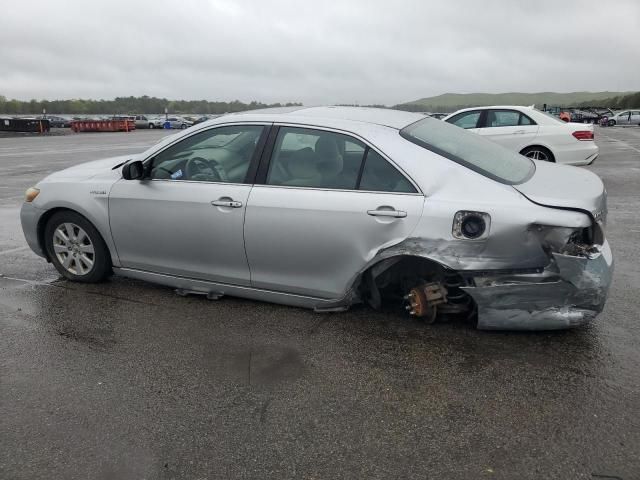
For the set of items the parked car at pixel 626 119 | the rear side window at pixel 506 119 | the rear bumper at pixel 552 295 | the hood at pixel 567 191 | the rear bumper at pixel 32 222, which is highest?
the parked car at pixel 626 119

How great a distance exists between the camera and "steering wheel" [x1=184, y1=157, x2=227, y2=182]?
13.4 feet

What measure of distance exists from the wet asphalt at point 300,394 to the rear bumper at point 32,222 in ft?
1.89

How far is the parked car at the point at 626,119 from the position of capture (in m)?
45.8

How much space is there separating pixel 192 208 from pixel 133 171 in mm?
629

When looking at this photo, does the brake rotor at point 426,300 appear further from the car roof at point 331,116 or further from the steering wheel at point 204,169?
the steering wheel at point 204,169

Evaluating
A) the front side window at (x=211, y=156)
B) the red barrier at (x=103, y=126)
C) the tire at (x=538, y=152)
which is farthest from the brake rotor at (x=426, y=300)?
the red barrier at (x=103, y=126)

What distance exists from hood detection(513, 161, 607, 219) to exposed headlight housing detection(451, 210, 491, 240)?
31cm

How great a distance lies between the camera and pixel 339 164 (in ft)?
12.3

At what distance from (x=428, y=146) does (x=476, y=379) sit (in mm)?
A: 1557

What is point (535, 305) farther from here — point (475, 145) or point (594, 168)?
point (594, 168)

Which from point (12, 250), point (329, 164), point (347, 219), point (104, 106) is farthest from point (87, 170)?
point (104, 106)

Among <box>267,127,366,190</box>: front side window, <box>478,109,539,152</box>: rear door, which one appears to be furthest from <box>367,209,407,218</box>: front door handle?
<box>478,109,539,152</box>: rear door

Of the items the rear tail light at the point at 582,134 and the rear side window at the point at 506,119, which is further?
the rear side window at the point at 506,119

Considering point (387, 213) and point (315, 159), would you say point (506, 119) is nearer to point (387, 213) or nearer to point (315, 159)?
point (315, 159)
